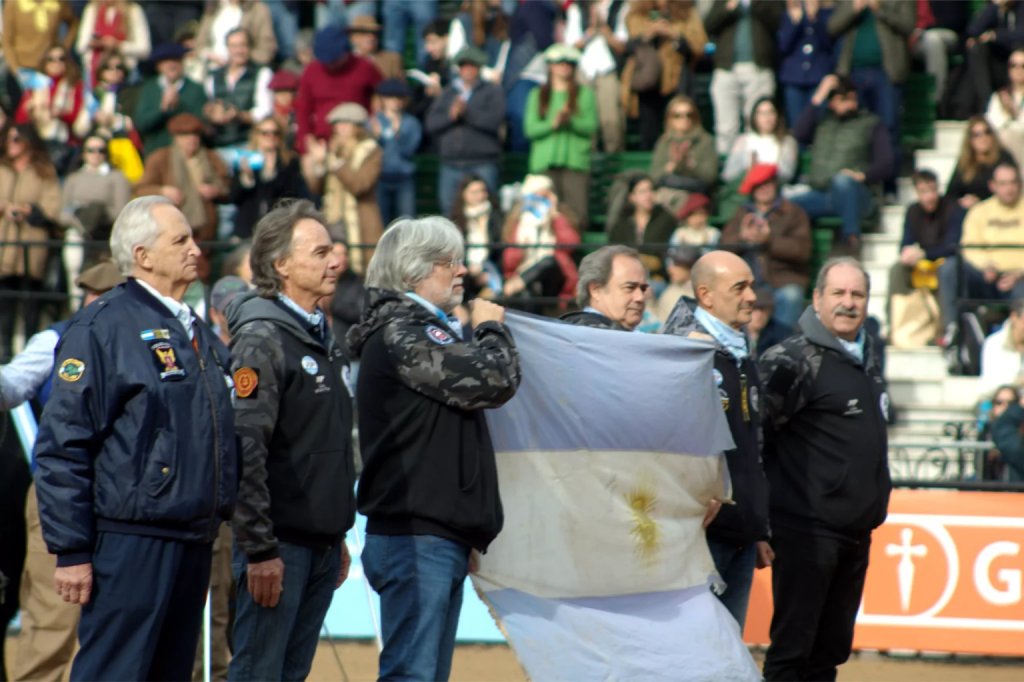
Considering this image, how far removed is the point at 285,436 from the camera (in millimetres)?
6039

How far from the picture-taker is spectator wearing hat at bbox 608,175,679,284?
1398 centimetres

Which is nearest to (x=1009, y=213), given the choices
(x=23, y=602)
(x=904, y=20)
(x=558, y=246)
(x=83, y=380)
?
(x=904, y=20)

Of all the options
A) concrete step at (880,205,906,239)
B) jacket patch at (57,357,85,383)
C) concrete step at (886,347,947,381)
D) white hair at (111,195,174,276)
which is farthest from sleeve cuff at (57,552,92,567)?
concrete step at (880,205,906,239)

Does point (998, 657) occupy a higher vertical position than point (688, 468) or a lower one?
lower

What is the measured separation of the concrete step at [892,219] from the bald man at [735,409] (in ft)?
26.8

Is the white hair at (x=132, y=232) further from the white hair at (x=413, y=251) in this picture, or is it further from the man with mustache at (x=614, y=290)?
the man with mustache at (x=614, y=290)

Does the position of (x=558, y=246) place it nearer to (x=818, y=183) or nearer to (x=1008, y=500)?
(x=818, y=183)

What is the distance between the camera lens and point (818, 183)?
574 inches

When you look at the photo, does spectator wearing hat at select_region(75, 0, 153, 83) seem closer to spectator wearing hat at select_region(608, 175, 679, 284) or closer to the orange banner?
spectator wearing hat at select_region(608, 175, 679, 284)

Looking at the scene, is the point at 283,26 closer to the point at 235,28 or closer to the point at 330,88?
the point at 235,28

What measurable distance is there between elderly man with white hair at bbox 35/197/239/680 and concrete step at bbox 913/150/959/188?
1134 centimetres

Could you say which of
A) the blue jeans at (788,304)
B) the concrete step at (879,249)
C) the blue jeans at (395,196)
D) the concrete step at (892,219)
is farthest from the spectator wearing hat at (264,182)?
the concrete step at (892,219)

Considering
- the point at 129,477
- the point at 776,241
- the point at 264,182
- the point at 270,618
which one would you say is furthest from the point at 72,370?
the point at 264,182

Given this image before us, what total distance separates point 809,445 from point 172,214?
326 cm
